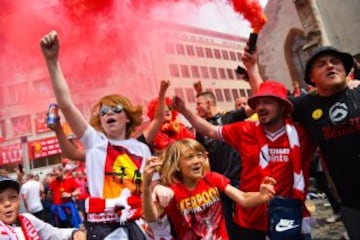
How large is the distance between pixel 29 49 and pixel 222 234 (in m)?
6.69

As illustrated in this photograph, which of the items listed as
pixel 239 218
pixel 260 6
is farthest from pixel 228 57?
pixel 239 218

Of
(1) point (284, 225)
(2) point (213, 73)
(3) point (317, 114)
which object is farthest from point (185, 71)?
(1) point (284, 225)

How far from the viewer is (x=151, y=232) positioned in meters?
2.58

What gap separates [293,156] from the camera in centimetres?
277

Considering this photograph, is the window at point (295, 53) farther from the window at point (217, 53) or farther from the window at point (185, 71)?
the window at point (185, 71)

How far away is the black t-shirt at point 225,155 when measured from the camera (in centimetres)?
403

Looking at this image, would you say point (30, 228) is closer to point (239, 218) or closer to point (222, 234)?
point (222, 234)

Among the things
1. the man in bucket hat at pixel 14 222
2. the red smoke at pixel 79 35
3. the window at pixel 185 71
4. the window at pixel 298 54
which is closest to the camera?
the man in bucket hat at pixel 14 222

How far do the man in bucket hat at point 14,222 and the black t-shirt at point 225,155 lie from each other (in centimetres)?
188

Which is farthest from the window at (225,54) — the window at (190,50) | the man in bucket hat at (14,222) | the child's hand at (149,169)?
the child's hand at (149,169)

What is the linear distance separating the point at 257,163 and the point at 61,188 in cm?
846

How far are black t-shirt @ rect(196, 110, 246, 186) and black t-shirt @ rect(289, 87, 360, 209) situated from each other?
131 centimetres

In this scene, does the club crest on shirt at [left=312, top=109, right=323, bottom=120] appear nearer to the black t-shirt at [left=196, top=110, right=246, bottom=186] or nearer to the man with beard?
the black t-shirt at [left=196, top=110, right=246, bottom=186]

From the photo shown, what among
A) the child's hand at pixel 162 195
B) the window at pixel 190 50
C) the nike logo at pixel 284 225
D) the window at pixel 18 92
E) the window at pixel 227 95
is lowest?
the nike logo at pixel 284 225
